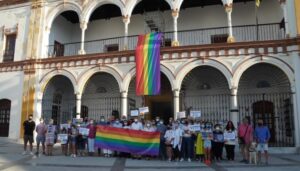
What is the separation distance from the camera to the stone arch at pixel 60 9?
63.2 ft

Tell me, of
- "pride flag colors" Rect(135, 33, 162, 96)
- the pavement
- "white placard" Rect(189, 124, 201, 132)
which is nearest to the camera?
the pavement

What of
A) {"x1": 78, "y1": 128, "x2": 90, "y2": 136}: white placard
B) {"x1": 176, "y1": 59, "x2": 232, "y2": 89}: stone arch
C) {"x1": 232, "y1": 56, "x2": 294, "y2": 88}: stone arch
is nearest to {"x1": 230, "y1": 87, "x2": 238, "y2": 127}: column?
{"x1": 232, "y1": 56, "x2": 294, "y2": 88}: stone arch

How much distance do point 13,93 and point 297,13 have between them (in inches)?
675

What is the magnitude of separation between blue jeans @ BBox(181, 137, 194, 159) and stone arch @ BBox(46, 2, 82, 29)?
11.6m

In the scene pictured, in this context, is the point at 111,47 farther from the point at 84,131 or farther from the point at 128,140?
the point at 128,140

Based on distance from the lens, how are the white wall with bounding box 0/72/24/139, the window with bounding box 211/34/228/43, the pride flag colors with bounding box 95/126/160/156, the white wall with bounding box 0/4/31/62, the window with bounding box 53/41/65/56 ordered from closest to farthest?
the pride flag colors with bounding box 95/126/160/156 < the window with bounding box 211/34/228/43 < the white wall with bounding box 0/72/24/139 < the white wall with bounding box 0/4/31/62 < the window with bounding box 53/41/65/56

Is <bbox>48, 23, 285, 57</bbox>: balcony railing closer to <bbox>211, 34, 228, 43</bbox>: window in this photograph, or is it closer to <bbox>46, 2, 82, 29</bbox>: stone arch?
<bbox>211, 34, 228, 43</bbox>: window

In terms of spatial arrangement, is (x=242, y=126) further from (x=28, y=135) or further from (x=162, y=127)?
(x=28, y=135)

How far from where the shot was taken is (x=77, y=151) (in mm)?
14078

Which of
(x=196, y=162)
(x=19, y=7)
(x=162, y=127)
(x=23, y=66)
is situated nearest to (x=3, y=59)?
(x=23, y=66)

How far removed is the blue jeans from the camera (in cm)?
1166

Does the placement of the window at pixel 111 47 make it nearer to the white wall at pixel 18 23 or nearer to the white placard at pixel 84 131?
the white wall at pixel 18 23

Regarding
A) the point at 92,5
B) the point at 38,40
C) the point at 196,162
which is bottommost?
the point at 196,162

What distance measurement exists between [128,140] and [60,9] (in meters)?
11.2
